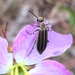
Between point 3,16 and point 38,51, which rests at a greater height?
point 3,16

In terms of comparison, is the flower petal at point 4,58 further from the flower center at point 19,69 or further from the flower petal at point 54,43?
the flower petal at point 54,43

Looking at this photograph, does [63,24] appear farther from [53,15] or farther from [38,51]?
[38,51]

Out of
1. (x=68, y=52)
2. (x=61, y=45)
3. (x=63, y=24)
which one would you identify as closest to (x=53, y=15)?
(x=63, y=24)

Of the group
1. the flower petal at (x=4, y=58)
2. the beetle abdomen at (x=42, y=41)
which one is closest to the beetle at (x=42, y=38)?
the beetle abdomen at (x=42, y=41)

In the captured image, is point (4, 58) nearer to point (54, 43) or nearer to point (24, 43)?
point (24, 43)

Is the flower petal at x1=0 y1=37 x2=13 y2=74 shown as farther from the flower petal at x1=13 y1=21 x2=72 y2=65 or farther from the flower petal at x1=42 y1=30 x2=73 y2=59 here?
the flower petal at x1=42 y1=30 x2=73 y2=59

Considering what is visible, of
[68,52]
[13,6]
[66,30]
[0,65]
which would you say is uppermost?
[13,6]

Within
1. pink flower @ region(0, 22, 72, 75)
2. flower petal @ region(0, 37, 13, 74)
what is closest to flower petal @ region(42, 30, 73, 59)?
pink flower @ region(0, 22, 72, 75)
